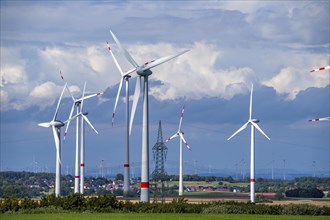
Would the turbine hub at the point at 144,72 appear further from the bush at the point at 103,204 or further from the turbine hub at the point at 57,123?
the turbine hub at the point at 57,123

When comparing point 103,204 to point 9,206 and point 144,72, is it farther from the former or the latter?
point 144,72

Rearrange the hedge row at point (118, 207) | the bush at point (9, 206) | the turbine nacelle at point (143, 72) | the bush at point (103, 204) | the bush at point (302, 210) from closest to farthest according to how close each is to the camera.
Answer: the bush at point (9, 206) → the hedge row at point (118, 207) → the bush at point (103, 204) → the bush at point (302, 210) → the turbine nacelle at point (143, 72)

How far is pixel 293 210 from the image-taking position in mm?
88500

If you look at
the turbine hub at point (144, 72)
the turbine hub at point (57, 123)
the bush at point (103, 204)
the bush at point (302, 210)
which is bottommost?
the bush at point (302, 210)

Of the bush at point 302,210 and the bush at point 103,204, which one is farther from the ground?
the bush at point 103,204

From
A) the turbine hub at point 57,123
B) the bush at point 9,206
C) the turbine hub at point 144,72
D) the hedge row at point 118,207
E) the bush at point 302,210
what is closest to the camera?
the bush at point 9,206

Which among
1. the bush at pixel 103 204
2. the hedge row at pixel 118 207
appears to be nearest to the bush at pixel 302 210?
the hedge row at pixel 118 207

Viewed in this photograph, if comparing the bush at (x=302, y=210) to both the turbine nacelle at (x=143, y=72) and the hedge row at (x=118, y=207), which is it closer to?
the hedge row at (x=118, y=207)

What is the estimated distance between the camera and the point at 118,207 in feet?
285

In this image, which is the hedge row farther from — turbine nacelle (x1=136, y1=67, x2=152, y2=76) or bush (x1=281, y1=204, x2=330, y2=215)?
turbine nacelle (x1=136, y1=67, x2=152, y2=76)

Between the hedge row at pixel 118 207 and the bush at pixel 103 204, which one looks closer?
the hedge row at pixel 118 207

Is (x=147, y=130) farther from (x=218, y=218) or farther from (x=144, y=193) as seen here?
(x=218, y=218)

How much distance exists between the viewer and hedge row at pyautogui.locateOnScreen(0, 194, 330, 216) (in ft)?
275

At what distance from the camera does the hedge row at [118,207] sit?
275 ft
